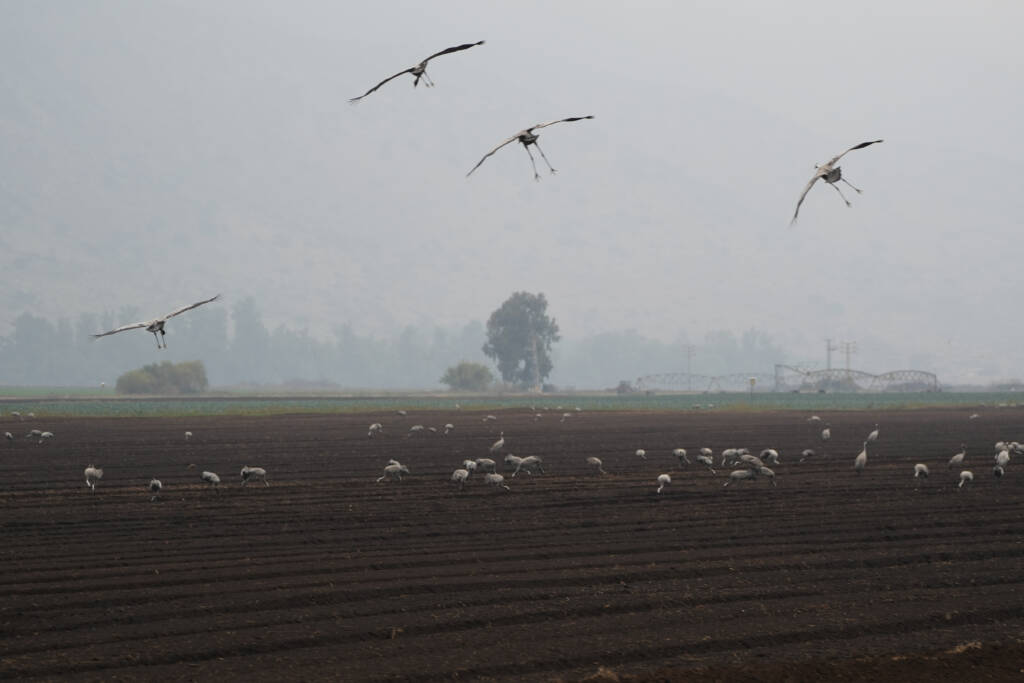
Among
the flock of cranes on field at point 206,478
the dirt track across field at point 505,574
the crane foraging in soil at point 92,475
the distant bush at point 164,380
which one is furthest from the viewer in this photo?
the distant bush at point 164,380

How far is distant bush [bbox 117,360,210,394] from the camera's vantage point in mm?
177750

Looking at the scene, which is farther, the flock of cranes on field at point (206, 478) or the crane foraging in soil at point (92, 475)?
the crane foraging in soil at point (92, 475)

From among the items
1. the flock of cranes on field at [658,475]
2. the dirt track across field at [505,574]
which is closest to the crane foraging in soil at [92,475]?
the flock of cranes on field at [658,475]

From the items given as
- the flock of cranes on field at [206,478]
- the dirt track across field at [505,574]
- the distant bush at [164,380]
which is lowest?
the dirt track across field at [505,574]

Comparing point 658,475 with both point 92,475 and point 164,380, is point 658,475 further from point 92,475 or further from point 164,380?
point 164,380

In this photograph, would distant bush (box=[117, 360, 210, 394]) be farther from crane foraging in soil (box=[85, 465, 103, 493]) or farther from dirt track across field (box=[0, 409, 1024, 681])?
crane foraging in soil (box=[85, 465, 103, 493])

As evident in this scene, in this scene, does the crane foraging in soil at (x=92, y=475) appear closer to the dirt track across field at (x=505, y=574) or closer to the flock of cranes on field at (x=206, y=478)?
the flock of cranes on field at (x=206, y=478)

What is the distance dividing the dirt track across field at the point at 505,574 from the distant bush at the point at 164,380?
5617 inches

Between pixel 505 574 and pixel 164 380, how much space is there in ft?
554

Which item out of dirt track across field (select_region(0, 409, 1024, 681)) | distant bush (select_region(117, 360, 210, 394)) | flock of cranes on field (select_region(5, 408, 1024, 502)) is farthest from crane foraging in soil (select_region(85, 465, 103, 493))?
distant bush (select_region(117, 360, 210, 394))

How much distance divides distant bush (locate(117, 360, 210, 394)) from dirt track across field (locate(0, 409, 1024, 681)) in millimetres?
142664

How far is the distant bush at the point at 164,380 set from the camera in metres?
178

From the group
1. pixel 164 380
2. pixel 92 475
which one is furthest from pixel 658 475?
pixel 164 380

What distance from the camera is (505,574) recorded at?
20.8 meters
